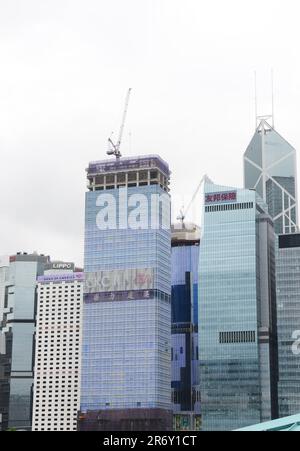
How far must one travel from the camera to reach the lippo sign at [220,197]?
144 m

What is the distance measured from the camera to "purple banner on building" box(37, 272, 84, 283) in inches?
7542

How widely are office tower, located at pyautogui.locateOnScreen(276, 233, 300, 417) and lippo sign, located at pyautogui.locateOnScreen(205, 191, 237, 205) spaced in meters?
13.7

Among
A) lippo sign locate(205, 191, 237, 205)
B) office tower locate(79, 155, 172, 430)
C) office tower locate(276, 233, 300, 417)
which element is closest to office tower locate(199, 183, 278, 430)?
lippo sign locate(205, 191, 237, 205)

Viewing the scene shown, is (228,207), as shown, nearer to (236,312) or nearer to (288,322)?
(236,312)

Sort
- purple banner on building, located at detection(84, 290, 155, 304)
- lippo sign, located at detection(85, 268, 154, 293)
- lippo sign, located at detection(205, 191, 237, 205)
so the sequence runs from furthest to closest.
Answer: lippo sign, located at detection(85, 268, 154, 293)
purple banner on building, located at detection(84, 290, 155, 304)
lippo sign, located at detection(205, 191, 237, 205)

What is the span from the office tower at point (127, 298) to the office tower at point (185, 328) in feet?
67.8

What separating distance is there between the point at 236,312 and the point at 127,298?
70.6ft

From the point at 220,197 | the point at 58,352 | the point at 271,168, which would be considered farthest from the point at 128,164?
the point at 58,352

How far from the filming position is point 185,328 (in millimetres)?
170750

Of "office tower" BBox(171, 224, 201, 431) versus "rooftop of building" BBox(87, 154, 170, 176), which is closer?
"rooftop of building" BBox(87, 154, 170, 176)

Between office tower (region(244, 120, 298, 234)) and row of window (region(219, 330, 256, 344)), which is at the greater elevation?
office tower (region(244, 120, 298, 234))

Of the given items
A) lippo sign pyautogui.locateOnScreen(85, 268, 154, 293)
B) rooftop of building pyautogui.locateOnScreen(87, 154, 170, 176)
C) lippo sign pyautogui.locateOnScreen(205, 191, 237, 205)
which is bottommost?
lippo sign pyautogui.locateOnScreen(85, 268, 154, 293)

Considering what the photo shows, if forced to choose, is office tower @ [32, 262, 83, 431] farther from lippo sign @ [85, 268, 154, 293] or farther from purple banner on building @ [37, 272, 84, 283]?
lippo sign @ [85, 268, 154, 293]

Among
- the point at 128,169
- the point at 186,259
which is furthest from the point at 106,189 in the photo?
the point at 186,259
